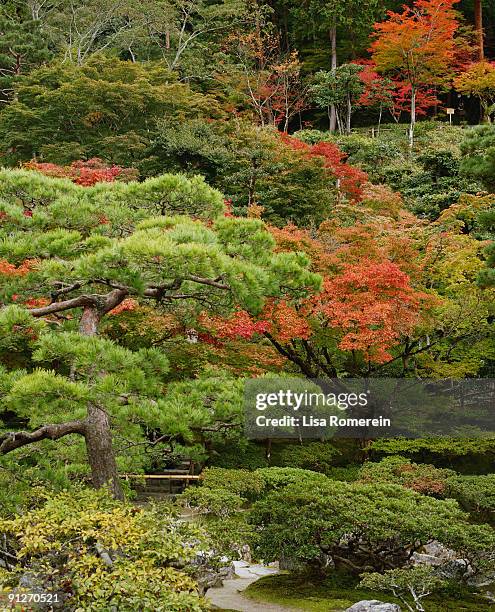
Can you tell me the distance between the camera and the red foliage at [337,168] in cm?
1719

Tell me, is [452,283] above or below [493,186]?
below

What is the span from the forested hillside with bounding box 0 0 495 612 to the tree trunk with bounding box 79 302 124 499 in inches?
0.9

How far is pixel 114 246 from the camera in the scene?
15.0 ft

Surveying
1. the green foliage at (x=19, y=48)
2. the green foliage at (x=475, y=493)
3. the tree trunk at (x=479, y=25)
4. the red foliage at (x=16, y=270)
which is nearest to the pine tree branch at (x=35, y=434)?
the red foliage at (x=16, y=270)

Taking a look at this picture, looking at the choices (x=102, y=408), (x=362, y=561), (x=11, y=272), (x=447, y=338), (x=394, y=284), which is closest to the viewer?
(x=102, y=408)

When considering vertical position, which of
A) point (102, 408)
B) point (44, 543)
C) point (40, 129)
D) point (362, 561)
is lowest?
point (362, 561)

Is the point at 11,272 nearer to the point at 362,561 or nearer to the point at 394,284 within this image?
the point at 362,561

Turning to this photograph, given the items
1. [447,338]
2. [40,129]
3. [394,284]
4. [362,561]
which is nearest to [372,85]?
[40,129]

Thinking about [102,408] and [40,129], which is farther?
[40,129]

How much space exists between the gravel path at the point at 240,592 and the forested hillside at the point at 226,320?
11cm

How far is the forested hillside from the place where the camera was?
4.77 meters

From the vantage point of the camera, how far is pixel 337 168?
17953mm

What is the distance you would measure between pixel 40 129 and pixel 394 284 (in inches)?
482

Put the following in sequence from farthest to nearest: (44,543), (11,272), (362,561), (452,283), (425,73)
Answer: (425,73), (452,283), (362,561), (11,272), (44,543)
